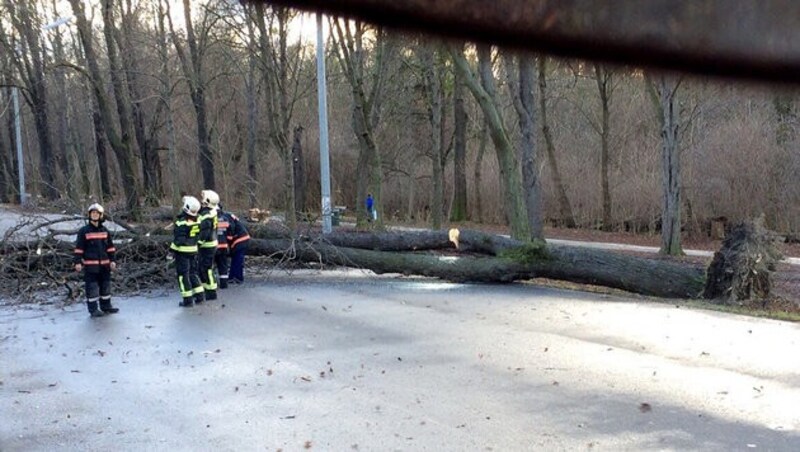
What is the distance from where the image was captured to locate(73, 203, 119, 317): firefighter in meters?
10.1

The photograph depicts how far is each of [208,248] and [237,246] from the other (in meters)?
1.53

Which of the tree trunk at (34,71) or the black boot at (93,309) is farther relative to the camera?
the tree trunk at (34,71)

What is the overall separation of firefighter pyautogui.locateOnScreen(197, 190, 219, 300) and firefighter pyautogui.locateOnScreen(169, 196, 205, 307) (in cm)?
10

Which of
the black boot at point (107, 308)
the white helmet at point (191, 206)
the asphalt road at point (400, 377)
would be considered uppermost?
the white helmet at point (191, 206)

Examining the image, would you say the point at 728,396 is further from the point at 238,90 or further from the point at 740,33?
the point at 238,90

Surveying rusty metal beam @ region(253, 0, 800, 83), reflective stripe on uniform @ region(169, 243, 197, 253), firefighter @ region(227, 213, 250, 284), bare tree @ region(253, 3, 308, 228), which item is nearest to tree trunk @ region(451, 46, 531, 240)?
bare tree @ region(253, 3, 308, 228)

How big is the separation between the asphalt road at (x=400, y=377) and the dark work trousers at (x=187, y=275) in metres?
0.40

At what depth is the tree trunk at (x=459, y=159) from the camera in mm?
30234

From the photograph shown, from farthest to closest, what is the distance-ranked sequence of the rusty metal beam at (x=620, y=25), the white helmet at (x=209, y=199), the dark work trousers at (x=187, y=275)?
the white helmet at (x=209, y=199) → the dark work trousers at (x=187, y=275) → the rusty metal beam at (x=620, y=25)

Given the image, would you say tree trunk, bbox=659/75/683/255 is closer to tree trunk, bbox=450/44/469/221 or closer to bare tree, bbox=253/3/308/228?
bare tree, bbox=253/3/308/228

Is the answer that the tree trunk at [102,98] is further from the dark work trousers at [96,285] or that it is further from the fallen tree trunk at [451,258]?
the dark work trousers at [96,285]

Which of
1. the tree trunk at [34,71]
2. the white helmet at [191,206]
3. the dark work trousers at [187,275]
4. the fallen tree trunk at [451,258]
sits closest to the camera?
the dark work trousers at [187,275]

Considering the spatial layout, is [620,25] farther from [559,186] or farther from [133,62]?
[559,186]

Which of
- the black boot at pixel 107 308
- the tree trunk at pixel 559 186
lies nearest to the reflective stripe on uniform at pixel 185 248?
the black boot at pixel 107 308
